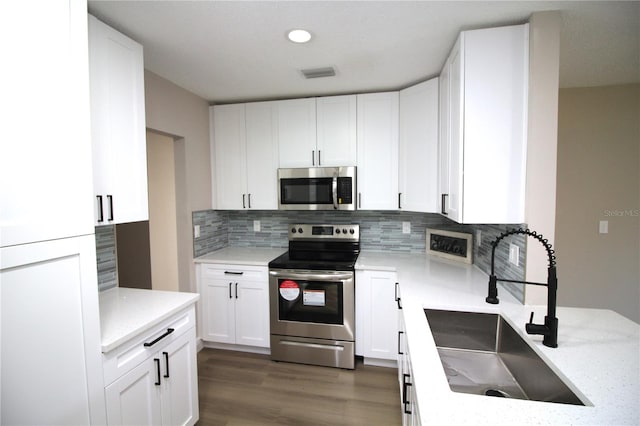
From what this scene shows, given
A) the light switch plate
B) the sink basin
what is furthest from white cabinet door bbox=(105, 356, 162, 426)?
the light switch plate

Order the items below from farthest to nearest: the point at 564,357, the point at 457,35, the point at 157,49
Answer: the point at 157,49
the point at 457,35
the point at 564,357

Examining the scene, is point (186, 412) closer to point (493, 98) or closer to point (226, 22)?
point (226, 22)

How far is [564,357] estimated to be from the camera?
1.04 meters

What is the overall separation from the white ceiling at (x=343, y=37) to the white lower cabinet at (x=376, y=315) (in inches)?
64.5

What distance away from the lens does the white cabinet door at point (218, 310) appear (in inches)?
103

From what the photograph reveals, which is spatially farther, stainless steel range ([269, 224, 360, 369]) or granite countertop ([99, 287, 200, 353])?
stainless steel range ([269, 224, 360, 369])

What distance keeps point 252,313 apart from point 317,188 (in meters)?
1.30

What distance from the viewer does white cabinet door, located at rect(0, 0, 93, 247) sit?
0.86 metres

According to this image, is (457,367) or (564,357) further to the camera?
(457,367)

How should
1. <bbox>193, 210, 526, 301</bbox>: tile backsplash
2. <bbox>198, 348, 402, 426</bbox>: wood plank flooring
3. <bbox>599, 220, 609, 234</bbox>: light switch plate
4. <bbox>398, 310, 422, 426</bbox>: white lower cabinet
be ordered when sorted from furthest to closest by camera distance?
1. <bbox>193, 210, 526, 301</bbox>: tile backsplash
2. <bbox>599, 220, 609, 234</bbox>: light switch plate
3. <bbox>198, 348, 402, 426</bbox>: wood plank flooring
4. <bbox>398, 310, 422, 426</bbox>: white lower cabinet

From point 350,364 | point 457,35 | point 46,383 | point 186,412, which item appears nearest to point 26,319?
point 46,383

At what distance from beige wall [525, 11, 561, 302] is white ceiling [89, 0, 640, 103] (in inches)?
5.3

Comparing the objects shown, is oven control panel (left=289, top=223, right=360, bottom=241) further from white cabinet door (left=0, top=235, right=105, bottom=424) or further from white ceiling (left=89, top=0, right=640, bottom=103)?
white cabinet door (left=0, top=235, right=105, bottom=424)

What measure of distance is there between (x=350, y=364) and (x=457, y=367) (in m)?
1.17
